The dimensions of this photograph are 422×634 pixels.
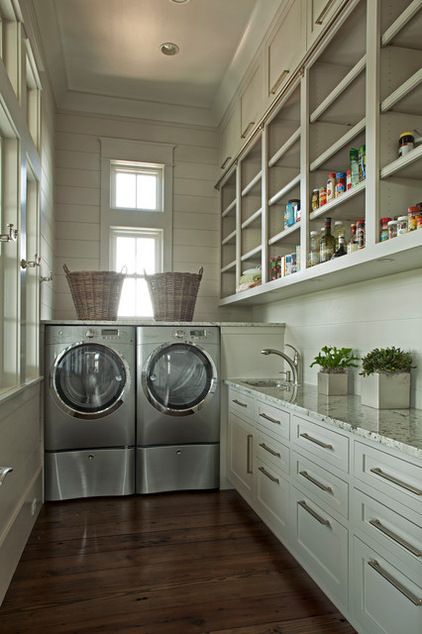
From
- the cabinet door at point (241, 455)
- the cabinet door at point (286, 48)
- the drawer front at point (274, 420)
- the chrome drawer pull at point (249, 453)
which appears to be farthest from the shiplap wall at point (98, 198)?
the drawer front at point (274, 420)

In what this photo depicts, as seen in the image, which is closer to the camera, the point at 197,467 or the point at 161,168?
the point at 197,467

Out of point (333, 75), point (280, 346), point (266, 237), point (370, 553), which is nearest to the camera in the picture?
point (370, 553)

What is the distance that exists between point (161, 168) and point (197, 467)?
2588 millimetres

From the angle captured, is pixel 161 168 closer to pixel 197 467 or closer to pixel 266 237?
pixel 266 237

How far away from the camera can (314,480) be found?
1972 mm

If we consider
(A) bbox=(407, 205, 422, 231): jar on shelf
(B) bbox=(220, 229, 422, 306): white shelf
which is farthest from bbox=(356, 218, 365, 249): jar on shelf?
(A) bbox=(407, 205, 422, 231): jar on shelf

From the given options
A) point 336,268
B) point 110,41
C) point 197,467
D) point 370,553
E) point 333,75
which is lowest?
point 197,467

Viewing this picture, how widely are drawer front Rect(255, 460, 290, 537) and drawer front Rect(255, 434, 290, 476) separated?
33mm

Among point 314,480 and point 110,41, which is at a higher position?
point 110,41

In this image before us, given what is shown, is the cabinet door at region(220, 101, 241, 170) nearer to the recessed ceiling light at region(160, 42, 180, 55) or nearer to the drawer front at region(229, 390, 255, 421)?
the recessed ceiling light at region(160, 42, 180, 55)

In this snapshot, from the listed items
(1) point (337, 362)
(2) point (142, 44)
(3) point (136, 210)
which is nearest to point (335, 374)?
(1) point (337, 362)

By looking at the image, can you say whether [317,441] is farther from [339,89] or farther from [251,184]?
[251,184]

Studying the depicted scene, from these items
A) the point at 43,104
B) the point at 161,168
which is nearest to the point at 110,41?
the point at 43,104

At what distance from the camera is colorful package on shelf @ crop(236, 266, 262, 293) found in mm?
3277
